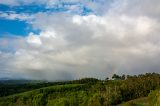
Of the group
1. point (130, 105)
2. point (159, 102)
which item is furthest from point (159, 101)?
point (130, 105)

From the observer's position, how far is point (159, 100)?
13850 centimetres

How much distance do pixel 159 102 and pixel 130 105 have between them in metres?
34.8

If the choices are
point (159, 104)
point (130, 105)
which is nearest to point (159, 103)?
point (159, 104)

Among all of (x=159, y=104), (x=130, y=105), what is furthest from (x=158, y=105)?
(x=130, y=105)

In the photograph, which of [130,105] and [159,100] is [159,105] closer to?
[159,100]

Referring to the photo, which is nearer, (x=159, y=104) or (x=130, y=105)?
(x=159, y=104)

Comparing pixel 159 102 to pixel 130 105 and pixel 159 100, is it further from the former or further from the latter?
pixel 130 105

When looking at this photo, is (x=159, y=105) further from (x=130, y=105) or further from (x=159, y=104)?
(x=130, y=105)

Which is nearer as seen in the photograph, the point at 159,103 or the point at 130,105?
the point at 159,103

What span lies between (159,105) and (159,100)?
15.5ft

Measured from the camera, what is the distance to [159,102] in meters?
136

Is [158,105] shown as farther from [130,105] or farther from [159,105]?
[130,105]

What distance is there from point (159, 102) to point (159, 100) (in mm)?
2126

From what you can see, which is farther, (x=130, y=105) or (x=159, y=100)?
(x=130, y=105)
